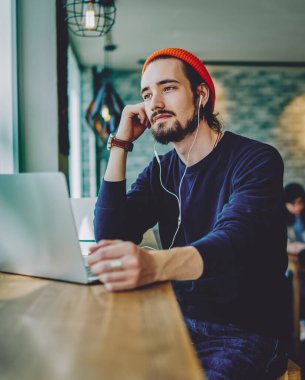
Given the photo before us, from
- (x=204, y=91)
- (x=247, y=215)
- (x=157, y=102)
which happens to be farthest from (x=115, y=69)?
(x=247, y=215)

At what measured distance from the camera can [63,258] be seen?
90cm

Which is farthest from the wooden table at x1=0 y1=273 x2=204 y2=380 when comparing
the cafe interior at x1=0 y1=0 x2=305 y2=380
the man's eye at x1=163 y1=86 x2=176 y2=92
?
the man's eye at x1=163 y1=86 x2=176 y2=92

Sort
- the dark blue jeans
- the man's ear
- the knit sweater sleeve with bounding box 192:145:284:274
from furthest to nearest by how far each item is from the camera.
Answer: the man's ear → the dark blue jeans → the knit sweater sleeve with bounding box 192:145:284:274

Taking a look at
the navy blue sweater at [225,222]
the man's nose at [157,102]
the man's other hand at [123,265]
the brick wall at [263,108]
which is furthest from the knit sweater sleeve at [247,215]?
the brick wall at [263,108]

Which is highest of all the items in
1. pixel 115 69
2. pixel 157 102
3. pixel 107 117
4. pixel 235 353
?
pixel 157 102

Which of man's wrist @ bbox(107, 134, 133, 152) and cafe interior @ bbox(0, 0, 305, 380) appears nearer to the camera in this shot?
cafe interior @ bbox(0, 0, 305, 380)

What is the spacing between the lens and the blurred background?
7.48ft

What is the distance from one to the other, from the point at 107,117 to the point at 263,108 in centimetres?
283

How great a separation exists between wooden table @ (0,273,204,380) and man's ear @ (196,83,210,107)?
0.93 m

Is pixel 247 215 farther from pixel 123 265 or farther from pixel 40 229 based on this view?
pixel 40 229

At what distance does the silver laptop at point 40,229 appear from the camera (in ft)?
2.80

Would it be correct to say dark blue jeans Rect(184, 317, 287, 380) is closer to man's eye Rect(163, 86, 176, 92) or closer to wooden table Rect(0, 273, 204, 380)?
wooden table Rect(0, 273, 204, 380)

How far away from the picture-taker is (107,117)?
14.2 feet

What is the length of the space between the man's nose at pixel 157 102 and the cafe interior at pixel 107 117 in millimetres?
422
